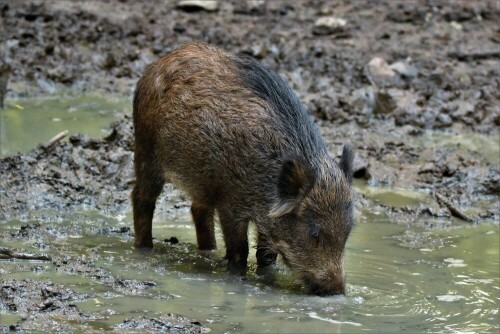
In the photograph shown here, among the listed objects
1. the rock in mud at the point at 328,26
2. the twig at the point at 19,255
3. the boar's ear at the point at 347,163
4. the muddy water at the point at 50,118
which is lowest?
the twig at the point at 19,255

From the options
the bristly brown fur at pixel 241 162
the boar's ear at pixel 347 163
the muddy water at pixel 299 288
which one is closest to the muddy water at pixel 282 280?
the muddy water at pixel 299 288

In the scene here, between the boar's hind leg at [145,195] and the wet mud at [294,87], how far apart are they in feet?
1.32

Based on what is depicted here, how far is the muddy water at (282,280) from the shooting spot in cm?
585

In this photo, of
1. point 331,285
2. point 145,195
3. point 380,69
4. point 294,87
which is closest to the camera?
point 331,285

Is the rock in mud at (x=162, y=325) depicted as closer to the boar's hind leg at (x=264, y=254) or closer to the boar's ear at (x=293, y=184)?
the boar's ear at (x=293, y=184)

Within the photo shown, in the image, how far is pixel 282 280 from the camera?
7012 mm

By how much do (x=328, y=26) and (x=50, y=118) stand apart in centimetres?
628

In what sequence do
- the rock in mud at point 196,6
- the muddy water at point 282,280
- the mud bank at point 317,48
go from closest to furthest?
1. the muddy water at point 282,280
2. the mud bank at point 317,48
3. the rock in mud at point 196,6

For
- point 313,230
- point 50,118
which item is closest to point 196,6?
point 50,118

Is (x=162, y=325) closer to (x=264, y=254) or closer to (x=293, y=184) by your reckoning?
(x=293, y=184)

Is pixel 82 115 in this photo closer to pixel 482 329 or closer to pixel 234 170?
pixel 234 170

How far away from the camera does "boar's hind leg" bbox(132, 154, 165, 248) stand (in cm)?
766

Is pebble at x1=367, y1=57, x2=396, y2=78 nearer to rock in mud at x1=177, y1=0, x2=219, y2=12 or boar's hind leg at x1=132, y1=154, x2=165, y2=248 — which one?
rock in mud at x1=177, y1=0, x2=219, y2=12

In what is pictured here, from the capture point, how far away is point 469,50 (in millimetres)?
15516
